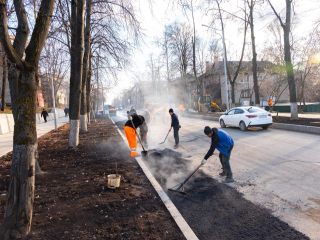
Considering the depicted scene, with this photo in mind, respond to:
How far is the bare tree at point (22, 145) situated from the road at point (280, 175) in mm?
3641

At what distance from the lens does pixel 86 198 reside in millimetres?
4266

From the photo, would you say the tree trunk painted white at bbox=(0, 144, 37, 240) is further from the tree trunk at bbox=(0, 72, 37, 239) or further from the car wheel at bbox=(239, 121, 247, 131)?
the car wheel at bbox=(239, 121, 247, 131)

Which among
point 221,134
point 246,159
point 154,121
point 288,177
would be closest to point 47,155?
point 221,134

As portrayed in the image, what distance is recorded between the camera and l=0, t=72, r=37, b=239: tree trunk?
119 inches

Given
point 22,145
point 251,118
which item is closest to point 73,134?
point 22,145

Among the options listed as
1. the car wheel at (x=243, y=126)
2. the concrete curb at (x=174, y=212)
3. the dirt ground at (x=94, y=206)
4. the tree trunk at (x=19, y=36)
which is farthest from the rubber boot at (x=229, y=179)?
the car wheel at (x=243, y=126)

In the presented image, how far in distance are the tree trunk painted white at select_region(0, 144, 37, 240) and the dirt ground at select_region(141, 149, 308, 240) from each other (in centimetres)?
231

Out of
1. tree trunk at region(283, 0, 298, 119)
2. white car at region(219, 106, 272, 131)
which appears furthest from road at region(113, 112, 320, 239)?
tree trunk at region(283, 0, 298, 119)

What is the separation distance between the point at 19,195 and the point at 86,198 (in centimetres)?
136

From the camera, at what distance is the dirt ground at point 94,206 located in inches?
124

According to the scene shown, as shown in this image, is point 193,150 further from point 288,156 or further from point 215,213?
point 215,213

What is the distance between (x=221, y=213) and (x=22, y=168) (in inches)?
122

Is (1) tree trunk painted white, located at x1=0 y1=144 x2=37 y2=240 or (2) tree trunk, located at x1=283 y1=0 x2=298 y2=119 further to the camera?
(2) tree trunk, located at x1=283 y1=0 x2=298 y2=119

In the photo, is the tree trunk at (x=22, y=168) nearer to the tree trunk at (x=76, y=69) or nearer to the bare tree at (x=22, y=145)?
the bare tree at (x=22, y=145)
